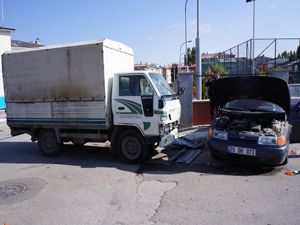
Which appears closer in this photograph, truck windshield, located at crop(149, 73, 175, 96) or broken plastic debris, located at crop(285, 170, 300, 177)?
broken plastic debris, located at crop(285, 170, 300, 177)

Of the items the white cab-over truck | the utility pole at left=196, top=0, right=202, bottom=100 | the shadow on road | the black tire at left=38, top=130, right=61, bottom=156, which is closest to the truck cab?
the white cab-over truck

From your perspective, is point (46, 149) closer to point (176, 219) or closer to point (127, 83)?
point (127, 83)

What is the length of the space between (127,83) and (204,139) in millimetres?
3571

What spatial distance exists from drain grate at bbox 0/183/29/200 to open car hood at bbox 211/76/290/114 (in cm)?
518

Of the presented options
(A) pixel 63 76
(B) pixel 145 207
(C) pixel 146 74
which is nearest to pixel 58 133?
(A) pixel 63 76

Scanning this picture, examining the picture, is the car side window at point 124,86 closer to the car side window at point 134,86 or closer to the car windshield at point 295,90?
the car side window at point 134,86

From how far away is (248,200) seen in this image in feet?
15.2

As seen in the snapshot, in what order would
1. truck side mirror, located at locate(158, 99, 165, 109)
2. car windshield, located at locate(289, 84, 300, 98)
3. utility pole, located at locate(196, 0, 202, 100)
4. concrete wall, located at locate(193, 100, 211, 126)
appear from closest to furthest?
truck side mirror, located at locate(158, 99, 165, 109), car windshield, located at locate(289, 84, 300, 98), concrete wall, located at locate(193, 100, 211, 126), utility pole, located at locate(196, 0, 202, 100)

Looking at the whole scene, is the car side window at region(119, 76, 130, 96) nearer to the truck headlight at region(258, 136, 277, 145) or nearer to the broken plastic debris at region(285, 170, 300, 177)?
the truck headlight at region(258, 136, 277, 145)

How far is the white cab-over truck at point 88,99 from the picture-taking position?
22.8ft

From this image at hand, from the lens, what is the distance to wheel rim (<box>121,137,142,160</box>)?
7.12 metres

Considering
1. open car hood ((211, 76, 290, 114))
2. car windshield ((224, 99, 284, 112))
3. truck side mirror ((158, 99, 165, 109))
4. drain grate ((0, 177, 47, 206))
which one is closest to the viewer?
drain grate ((0, 177, 47, 206))

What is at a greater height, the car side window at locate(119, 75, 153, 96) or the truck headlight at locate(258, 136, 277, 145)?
the car side window at locate(119, 75, 153, 96)

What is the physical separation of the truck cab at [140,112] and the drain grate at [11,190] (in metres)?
2.44
